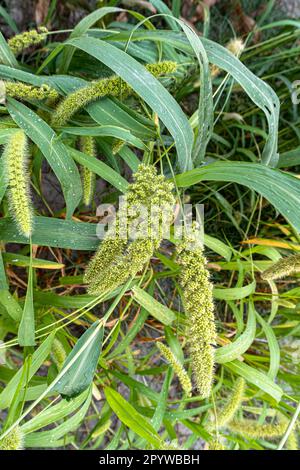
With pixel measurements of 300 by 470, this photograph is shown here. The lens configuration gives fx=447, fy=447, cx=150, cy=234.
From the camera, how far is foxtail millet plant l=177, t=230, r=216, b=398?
784 millimetres

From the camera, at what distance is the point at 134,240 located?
77 centimetres

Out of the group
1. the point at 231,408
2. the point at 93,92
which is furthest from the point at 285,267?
the point at 93,92

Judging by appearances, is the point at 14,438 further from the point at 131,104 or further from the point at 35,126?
the point at 131,104

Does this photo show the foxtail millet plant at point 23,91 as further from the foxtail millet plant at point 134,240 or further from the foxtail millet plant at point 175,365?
the foxtail millet plant at point 175,365

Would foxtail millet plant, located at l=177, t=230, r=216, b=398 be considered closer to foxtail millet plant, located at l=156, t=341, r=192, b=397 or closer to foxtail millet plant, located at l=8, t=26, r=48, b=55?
foxtail millet plant, located at l=156, t=341, r=192, b=397

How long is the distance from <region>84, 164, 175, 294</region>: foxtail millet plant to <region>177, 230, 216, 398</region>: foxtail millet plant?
60mm

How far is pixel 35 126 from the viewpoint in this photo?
0.94 m

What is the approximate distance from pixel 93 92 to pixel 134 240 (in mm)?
347

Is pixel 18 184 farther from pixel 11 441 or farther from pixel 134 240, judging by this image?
pixel 11 441

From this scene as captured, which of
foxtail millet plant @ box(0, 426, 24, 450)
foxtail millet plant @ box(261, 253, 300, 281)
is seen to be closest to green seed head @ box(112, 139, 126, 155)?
foxtail millet plant @ box(261, 253, 300, 281)
